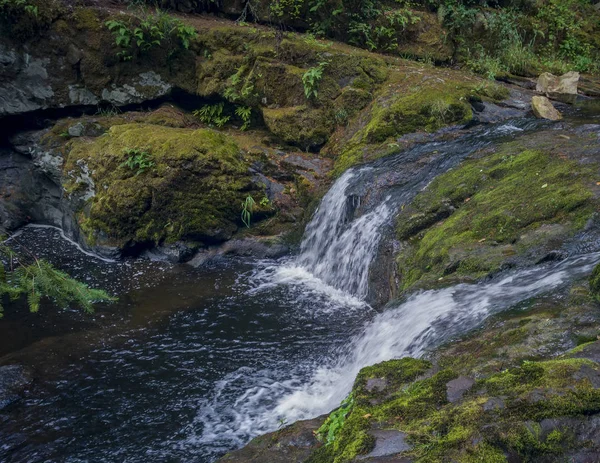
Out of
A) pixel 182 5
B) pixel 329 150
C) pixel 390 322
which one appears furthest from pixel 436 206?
pixel 182 5

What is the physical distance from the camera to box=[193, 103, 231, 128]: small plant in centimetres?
1263

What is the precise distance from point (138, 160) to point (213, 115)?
2882 millimetres

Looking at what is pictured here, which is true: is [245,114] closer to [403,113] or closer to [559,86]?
[403,113]

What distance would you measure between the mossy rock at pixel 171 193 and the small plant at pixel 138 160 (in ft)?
0.08

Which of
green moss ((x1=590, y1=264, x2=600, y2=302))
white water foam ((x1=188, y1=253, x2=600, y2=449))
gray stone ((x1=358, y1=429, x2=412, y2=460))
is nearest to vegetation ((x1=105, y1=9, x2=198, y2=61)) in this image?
white water foam ((x1=188, y1=253, x2=600, y2=449))

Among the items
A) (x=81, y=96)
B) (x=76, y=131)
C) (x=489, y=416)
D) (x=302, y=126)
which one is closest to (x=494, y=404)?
(x=489, y=416)

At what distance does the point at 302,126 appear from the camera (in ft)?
38.1

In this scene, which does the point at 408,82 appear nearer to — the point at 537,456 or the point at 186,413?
the point at 186,413

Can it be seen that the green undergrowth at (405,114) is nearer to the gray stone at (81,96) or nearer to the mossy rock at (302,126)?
the mossy rock at (302,126)

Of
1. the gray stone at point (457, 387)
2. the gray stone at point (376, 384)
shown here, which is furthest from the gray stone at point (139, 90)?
the gray stone at point (457, 387)

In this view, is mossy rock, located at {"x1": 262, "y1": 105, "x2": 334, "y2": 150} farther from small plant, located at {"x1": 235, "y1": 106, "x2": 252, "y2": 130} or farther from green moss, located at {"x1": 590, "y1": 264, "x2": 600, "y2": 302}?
green moss, located at {"x1": 590, "y1": 264, "x2": 600, "y2": 302}

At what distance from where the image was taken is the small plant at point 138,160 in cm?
1045

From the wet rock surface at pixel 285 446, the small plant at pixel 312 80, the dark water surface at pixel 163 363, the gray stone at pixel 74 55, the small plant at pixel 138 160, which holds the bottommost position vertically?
the dark water surface at pixel 163 363

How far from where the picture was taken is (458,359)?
12.6 ft
